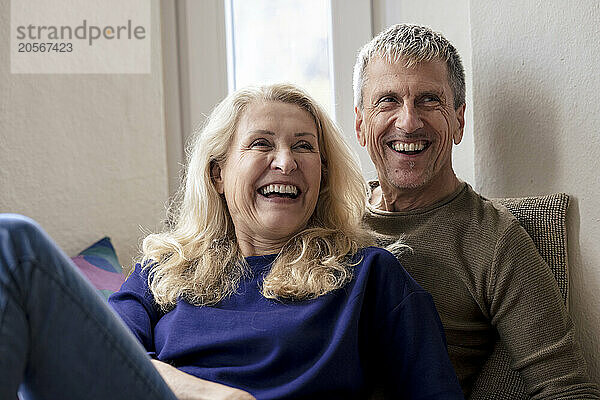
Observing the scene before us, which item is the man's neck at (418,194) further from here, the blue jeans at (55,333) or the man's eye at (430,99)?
the blue jeans at (55,333)

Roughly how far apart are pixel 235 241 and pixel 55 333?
2.14 feet

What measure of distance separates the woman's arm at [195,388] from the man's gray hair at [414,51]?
0.82 meters

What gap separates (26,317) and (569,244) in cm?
116

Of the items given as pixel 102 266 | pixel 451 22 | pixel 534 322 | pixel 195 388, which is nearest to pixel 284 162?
pixel 195 388

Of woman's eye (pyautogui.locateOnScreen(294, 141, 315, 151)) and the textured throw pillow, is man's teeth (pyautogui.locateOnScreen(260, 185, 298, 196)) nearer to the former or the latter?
woman's eye (pyautogui.locateOnScreen(294, 141, 315, 151))

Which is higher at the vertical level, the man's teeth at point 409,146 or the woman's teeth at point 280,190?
the man's teeth at point 409,146

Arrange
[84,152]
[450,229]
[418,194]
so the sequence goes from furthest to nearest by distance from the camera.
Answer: [84,152] < [418,194] < [450,229]

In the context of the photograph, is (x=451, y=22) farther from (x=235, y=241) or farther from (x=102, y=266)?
(x=102, y=266)

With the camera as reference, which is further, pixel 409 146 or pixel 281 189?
pixel 409 146

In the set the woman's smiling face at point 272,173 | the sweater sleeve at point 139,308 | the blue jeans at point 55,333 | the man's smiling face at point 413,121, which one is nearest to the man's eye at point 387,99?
the man's smiling face at point 413,121

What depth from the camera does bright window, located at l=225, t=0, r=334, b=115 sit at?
8.24 ft

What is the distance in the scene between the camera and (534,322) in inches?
58.3

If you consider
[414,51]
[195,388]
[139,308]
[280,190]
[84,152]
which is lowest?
[195,388]

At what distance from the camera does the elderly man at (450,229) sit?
148 centimetres
